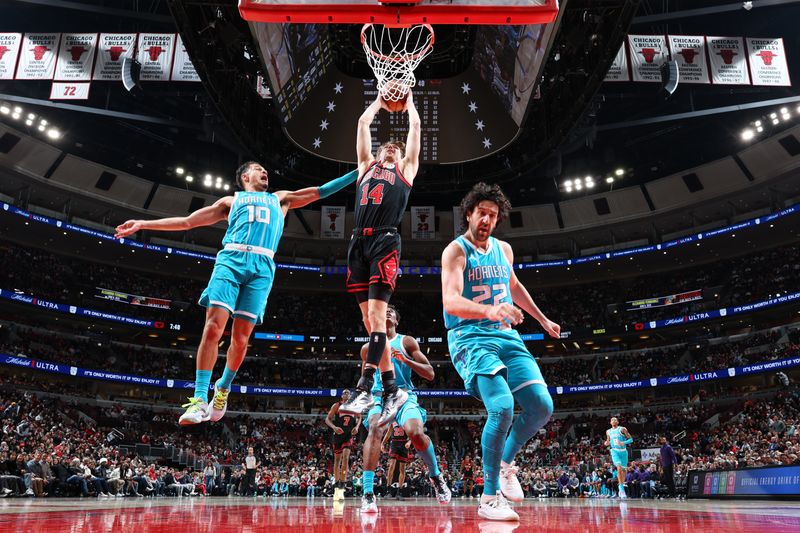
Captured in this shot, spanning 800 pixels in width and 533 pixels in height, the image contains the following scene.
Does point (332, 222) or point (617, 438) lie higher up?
point (332, 222)

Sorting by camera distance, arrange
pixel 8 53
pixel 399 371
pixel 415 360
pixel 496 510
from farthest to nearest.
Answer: pixel 8 53 → pixel 399 371 → pixel 415 360 → pixel 496 510

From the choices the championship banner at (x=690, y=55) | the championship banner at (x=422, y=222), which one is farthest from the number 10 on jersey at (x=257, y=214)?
the championship banner at (x=422, y=222)

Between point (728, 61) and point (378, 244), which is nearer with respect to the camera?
point (378, 244)

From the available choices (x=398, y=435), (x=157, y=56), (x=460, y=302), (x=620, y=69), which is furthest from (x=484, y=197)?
(x=157, y=56)

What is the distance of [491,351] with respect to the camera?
4418mm

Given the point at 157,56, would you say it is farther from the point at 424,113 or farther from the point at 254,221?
the point at 254,221

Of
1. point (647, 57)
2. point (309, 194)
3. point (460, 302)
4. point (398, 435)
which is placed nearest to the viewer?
point (460, 302)

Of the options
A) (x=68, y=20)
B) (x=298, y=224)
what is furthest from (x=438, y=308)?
(x=68, y=20)

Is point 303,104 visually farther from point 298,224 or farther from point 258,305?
point 298,224

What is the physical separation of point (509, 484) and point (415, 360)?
2390mm

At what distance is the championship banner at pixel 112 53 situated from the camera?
16.6 m

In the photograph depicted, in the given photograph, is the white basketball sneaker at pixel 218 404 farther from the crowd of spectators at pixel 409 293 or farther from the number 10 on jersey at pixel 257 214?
the crowd of spectators at pixel 409 293

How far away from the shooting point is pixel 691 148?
104ft

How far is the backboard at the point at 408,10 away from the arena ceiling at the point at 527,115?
10.2 meters
